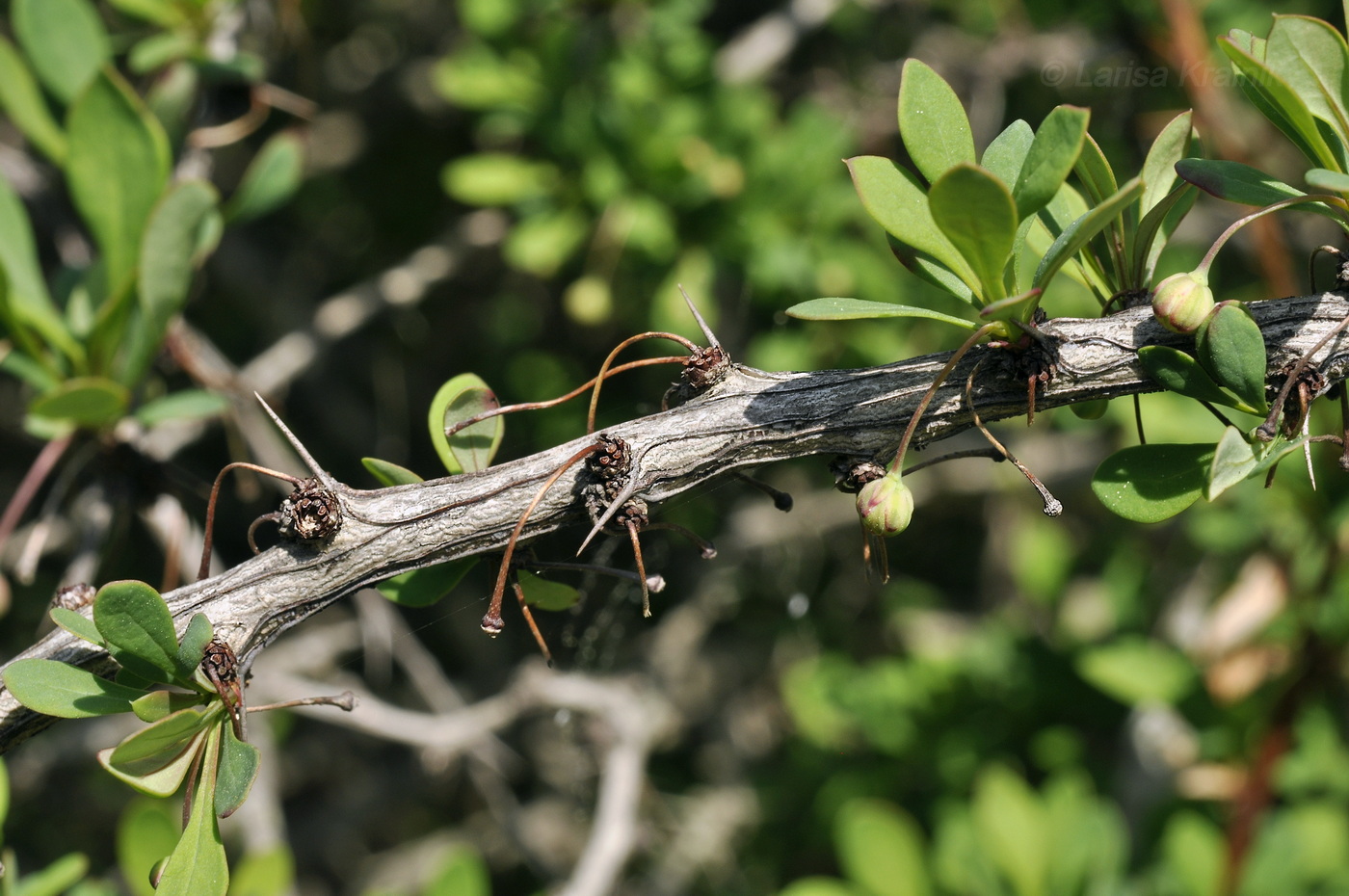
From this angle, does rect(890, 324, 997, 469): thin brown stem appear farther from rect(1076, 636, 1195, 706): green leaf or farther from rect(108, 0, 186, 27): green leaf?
rect(108, 0, 186, 27): green leaf

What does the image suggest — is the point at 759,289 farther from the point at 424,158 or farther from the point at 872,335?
the point at 424,158

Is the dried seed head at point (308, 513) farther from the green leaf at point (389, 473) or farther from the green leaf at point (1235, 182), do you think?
the green leaf at point (1235, 182)

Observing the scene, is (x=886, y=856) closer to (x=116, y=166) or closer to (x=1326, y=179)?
(x=1326, y=179)

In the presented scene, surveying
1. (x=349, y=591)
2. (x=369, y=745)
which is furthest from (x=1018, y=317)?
(x=369, y=745)

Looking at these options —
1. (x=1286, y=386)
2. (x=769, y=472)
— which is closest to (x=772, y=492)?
(x=1286, y=386)

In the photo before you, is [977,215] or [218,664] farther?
[218,664]
